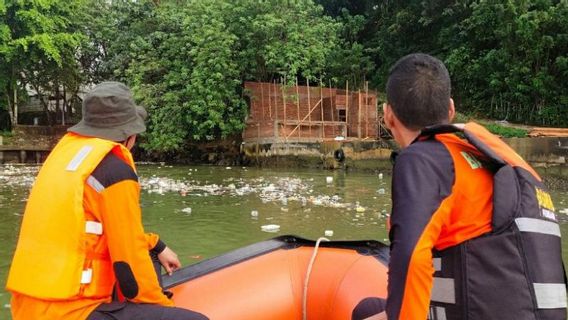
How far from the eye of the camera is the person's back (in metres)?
1.34

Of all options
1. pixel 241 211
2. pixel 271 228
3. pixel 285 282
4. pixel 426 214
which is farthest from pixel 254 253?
pixel 241 211

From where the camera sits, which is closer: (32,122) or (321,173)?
(321,173)

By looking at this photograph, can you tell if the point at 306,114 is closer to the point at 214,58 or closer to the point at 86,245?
the point at 214,58

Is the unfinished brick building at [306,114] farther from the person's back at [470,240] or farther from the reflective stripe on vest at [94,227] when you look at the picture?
the person's back at [470,240]

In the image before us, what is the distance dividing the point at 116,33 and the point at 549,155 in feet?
62.0

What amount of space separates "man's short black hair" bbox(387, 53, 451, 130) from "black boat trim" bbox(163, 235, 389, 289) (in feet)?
4.54

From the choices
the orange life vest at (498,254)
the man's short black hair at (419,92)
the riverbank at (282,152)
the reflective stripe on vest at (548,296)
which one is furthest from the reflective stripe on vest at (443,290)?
the riverbank at (282,152)

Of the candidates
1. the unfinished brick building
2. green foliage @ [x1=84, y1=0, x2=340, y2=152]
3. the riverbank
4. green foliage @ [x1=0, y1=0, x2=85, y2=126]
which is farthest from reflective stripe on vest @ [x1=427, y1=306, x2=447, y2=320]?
green foliage @ [x1=0, y1=0, x2=85, y2=126]

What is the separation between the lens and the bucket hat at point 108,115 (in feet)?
7.16

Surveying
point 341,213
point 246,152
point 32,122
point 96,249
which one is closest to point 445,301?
point 96,249

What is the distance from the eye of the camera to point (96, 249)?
200 cm

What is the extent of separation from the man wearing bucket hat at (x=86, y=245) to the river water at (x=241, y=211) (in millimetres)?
2250

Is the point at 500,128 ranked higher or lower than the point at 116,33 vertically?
lower

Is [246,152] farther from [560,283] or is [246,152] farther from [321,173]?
[560,283]
